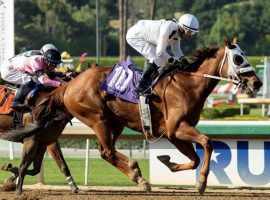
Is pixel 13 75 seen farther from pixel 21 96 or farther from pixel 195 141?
pixel 195 141

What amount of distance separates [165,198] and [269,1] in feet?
246

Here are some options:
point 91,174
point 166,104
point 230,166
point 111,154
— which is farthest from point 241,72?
point 91,174

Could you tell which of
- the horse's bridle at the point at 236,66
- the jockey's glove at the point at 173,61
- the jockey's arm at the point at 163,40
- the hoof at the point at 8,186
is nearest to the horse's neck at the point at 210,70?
the horse's bridle at the point at 236,66

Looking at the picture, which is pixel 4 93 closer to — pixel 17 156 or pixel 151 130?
pixel 151 130

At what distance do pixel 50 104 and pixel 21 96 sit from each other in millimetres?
326

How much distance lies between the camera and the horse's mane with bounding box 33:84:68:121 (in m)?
9.20

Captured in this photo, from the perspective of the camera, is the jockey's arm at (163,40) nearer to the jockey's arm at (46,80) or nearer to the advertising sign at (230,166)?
the jockey's arm at (46,80)

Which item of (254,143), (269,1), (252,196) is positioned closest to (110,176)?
(254,143)

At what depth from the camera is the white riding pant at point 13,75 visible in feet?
30.7

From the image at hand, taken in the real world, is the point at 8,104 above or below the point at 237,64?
below

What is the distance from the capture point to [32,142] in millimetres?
9070

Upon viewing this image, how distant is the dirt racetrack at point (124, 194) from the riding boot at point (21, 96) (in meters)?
0.94

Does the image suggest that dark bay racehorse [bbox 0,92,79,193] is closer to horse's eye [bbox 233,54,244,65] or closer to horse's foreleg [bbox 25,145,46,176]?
horse's foreleg [bbox 25,145,46,176]

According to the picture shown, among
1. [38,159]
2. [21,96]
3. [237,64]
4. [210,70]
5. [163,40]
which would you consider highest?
[163,40]
